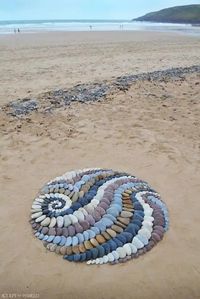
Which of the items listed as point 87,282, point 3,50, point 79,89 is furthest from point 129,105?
point 3,50

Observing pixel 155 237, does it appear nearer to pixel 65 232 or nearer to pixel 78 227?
pixel 78 227

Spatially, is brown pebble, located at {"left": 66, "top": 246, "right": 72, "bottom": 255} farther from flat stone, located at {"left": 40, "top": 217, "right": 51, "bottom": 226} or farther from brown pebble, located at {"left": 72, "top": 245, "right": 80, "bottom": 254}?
flat stone, located at {"left": 40, "top": 217, "right": 51, "bottom": 226}

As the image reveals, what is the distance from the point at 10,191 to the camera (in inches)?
248

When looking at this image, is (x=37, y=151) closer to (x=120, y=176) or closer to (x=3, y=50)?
(x=120, y=176)

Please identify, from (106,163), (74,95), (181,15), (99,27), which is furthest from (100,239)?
(181,15)

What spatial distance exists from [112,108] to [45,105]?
212 centimetres

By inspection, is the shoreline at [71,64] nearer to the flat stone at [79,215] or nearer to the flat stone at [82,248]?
the flat stone at [79,215]

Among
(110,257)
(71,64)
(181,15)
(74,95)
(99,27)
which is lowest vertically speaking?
(110,257)

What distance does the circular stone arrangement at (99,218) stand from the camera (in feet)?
15.6

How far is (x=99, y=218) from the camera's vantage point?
5285mm

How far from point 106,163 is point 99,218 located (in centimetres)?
223

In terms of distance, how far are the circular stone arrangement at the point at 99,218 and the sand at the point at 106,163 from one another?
154 millimetres

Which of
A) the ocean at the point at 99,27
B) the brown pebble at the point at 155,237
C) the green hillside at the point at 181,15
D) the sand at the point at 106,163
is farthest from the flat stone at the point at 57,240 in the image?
the green hillside at the point at 181,15

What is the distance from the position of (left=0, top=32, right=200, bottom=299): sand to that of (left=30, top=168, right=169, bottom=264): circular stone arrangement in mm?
154
